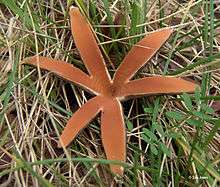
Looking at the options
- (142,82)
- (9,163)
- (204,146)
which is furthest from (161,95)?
(9,163)

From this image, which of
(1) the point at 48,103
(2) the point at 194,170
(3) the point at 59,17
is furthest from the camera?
(3) the point at 59,17

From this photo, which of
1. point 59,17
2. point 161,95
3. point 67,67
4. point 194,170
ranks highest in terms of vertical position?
point 59,17

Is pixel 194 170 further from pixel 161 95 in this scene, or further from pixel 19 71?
pixel 19 71
